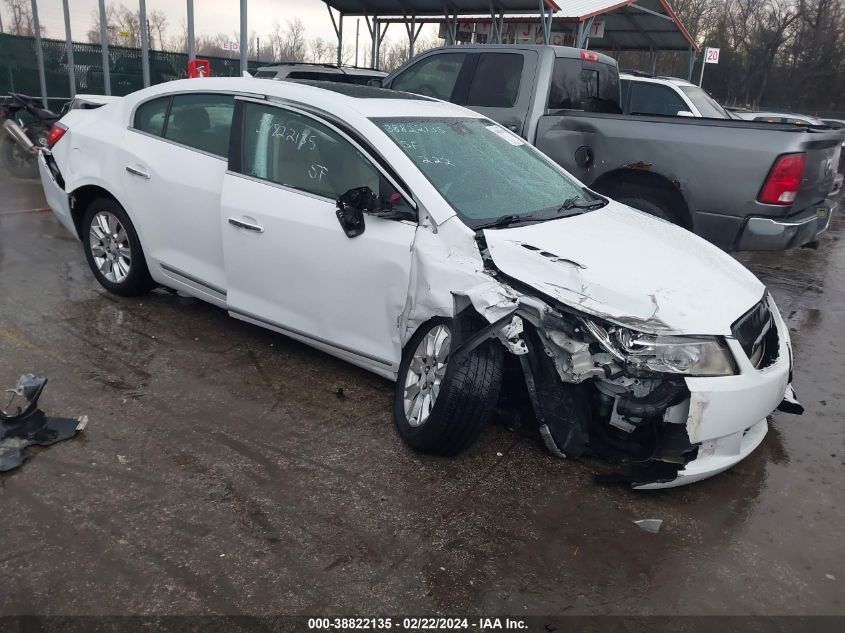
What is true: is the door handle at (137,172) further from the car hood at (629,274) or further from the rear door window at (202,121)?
the car hood at (629,274)

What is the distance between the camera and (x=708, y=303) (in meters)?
3.28

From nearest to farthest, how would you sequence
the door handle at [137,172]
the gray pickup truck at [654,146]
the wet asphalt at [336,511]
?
the wet asphalt at [336,511] < the door handle at [137,172] < the gray pickup truck at [654,146]

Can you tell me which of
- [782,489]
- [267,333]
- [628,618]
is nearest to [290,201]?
[267,333]

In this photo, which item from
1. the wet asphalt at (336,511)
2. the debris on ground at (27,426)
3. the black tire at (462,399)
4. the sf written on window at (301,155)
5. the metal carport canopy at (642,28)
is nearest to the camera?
the wet asphalt at (336,511)

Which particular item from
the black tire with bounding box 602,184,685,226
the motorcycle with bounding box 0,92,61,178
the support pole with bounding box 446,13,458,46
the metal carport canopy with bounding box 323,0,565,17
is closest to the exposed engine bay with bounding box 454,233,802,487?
the black tire with bounding box 602,184,685,226

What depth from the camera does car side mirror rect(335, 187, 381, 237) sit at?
3652mm

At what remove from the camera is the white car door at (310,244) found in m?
3.72

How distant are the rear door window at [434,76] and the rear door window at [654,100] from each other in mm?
3683

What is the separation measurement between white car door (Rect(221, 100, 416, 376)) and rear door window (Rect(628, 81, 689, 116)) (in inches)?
273

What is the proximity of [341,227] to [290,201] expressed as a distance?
432 mm

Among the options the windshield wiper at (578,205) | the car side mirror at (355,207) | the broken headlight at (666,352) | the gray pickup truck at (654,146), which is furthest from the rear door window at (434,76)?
the broken headlight at (666,352)

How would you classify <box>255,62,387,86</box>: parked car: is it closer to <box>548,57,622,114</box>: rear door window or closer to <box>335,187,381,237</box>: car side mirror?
<box>548,57,622,114</box>: rear door window

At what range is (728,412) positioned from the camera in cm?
313

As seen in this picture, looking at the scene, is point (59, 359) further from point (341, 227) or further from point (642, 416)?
point (642, 416)
